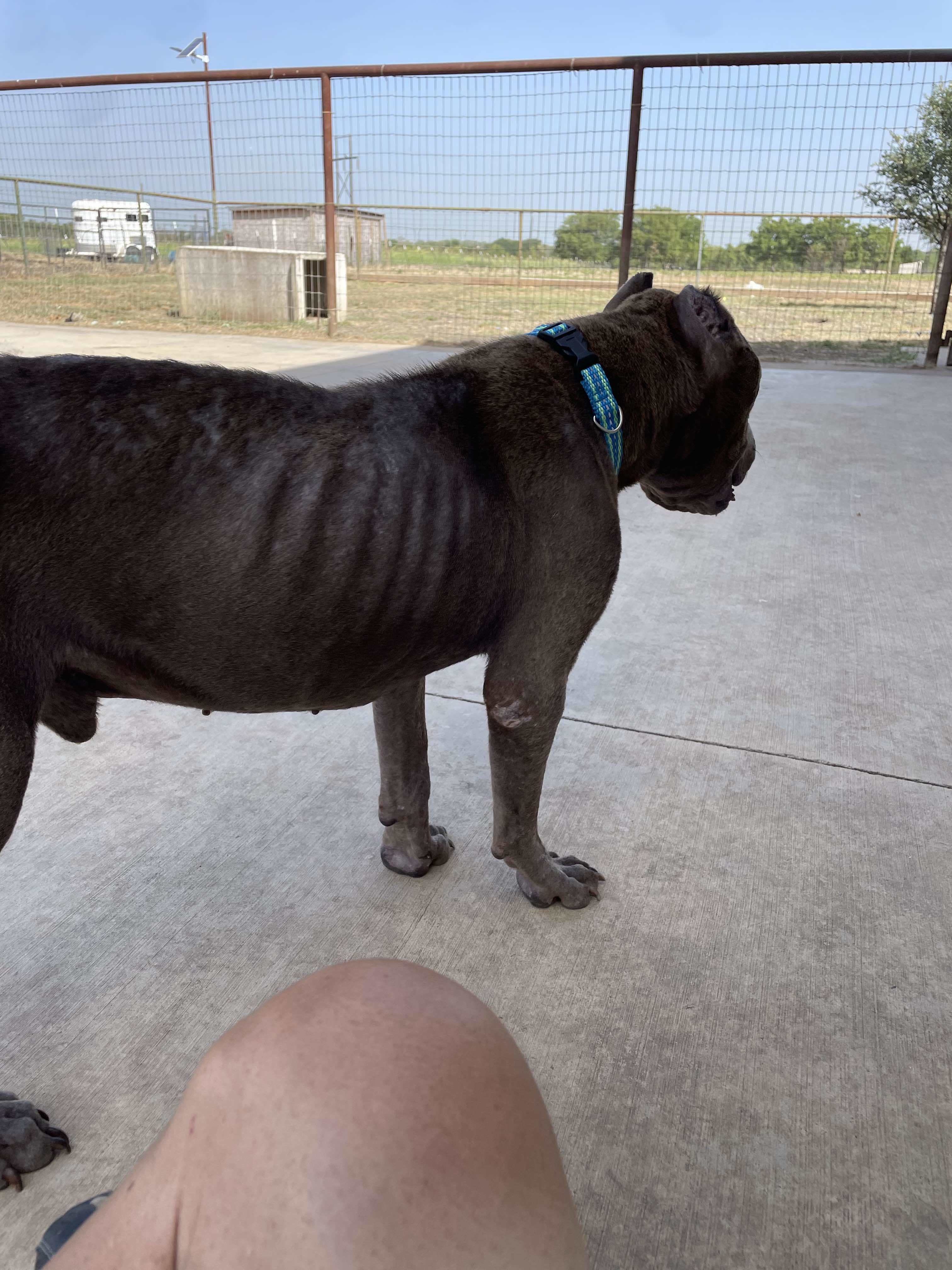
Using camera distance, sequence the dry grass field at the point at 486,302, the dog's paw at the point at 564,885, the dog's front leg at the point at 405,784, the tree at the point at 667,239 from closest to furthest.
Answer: the dog's paw at the point at 564,885 → the dog's front leg at the point at 405,784 → the dry grass field at the point at 486,302 → the tree at the point at 667,239

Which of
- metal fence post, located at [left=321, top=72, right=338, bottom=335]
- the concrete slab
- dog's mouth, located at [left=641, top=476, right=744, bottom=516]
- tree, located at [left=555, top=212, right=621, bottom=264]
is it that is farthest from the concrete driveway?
tree, located at [left=555, top=212, right=621, bottom=264]

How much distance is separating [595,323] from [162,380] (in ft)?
3.43

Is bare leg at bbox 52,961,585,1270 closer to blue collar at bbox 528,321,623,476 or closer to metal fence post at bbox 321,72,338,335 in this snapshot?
blue collar at bbox 528,321,623,476

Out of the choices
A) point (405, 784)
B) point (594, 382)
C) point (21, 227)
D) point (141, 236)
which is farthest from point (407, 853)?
point (141, 236)

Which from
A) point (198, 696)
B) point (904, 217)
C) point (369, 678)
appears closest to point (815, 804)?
point (369, 678)

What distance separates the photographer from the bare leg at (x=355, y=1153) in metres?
0.69

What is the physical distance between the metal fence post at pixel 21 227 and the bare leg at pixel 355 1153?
18202 millimetres

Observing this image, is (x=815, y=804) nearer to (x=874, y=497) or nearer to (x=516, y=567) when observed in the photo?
(x=516, y=567)

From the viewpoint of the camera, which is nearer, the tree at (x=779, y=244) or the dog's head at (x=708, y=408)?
the dog's head at (x=708, y=408)

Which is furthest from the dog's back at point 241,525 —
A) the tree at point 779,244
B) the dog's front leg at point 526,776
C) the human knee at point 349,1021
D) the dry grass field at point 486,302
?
the tree at point 779,244

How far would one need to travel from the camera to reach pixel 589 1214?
1581 mm

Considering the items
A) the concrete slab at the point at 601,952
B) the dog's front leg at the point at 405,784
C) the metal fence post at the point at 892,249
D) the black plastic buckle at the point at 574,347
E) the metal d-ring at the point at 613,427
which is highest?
the metal fence post at the point at 892,249

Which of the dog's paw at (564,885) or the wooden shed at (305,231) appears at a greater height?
the wooden shed at (305,231)

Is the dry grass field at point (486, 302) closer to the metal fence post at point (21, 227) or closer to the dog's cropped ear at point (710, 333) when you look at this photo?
the metal fence post at point (21, 227)
